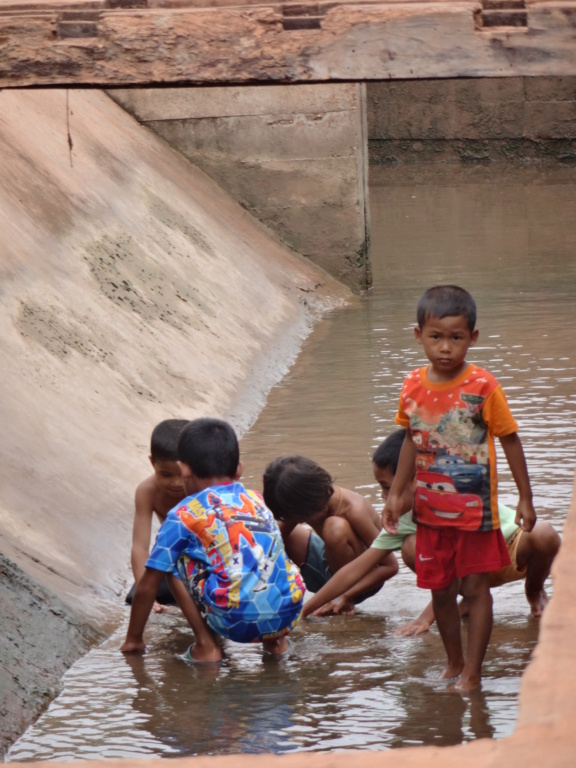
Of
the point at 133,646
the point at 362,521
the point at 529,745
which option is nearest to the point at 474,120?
the point at 362,521

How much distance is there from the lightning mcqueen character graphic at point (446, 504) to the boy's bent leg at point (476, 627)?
0.59 feet

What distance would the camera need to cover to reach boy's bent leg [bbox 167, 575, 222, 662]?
445 cm

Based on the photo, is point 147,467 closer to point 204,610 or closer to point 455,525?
point 204,610

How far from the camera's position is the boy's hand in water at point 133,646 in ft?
15.0

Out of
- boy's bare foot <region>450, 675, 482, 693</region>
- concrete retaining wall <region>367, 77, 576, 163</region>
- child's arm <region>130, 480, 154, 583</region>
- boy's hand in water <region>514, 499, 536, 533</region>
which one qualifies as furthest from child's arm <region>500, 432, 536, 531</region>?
concrete retaining wall <region>367, 77, 576, 163</region>

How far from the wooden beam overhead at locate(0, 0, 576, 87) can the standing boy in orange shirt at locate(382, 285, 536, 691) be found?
698mm

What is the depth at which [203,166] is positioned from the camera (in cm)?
1223

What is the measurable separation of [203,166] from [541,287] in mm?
3259

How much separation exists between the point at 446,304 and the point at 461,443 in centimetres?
43

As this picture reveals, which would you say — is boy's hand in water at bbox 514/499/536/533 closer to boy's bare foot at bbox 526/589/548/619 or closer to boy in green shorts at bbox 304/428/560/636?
boy in green shorts at bbox 304/428/560/636

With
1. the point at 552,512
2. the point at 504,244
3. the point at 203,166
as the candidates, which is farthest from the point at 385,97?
the point at 552,512

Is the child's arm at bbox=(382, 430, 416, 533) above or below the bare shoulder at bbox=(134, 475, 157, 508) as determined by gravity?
above

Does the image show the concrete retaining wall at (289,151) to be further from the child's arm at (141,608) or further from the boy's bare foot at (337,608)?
the child's arm at (141,608)

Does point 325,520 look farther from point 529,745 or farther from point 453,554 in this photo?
point 529,745
